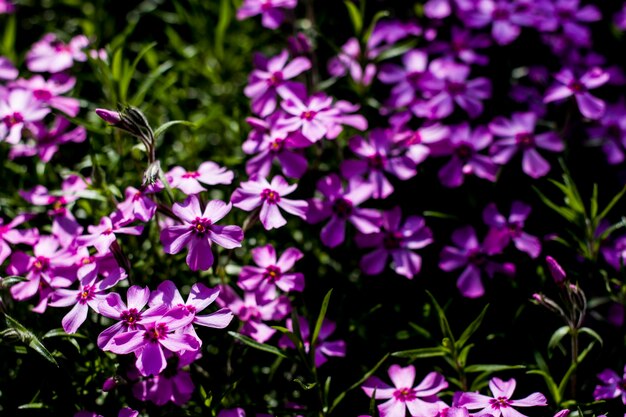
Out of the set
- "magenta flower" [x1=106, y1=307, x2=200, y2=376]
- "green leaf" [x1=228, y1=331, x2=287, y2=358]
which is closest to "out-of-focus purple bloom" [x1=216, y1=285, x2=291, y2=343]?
"green leaf" [x1=228, y1=331, x2=287, y2=358]

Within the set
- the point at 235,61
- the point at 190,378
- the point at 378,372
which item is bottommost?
the point at 378,372

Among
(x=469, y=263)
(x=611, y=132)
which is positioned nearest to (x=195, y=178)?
(x=469, y=263)

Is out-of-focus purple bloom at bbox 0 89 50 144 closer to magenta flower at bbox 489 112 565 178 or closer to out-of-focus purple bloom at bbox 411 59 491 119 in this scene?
out-of-focus purple bloom at bbox 411 59 491 119

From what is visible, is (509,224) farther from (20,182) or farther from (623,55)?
(20,182)

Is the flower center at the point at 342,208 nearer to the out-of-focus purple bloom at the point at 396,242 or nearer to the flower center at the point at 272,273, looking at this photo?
the out-of-focus purple bloom at the point at 396,242

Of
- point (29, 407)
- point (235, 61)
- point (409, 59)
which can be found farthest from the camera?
point (235, 61)

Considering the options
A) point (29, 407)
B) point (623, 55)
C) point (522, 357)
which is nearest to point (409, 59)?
point (623, 55)

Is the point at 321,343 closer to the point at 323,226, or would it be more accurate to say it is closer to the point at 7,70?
the point at 323,226
